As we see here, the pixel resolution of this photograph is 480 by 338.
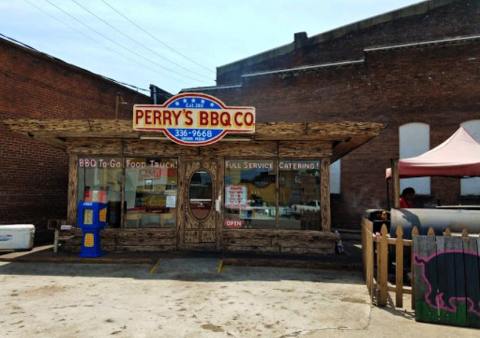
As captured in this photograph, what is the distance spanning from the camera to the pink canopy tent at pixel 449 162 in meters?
8.73

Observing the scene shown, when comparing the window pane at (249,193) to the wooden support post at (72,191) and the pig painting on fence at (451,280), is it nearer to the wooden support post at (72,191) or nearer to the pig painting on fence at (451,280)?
the wooden support post at (72,191)

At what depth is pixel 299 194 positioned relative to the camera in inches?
430

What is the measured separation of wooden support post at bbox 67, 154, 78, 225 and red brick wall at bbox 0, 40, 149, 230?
2.84m

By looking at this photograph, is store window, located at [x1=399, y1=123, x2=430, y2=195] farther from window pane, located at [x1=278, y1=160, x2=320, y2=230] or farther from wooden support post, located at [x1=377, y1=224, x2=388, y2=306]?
wooden support post, located at [x1=377, y1=224, x2=388, y2=306]

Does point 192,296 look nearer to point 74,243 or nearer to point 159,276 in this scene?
point 159,276

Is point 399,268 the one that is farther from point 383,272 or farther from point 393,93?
point 393,93

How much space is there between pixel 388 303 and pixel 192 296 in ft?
11.0

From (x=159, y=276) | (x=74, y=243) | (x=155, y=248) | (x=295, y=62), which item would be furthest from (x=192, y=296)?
(x=295, y=62)

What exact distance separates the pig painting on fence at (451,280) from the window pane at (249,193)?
544 centimetres

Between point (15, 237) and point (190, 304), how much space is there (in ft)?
22.9

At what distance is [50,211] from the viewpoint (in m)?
14.1

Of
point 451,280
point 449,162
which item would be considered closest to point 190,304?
point 451,280

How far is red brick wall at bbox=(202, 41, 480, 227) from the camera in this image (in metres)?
15.5

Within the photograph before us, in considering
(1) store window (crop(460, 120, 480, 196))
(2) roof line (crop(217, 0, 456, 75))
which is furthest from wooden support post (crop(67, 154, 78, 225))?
(2) roof line (crop(217, 0, 456, 75))
